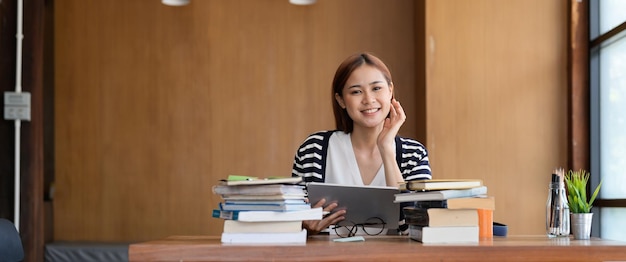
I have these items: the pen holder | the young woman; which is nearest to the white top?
the young woman

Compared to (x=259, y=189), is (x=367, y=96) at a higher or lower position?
higher

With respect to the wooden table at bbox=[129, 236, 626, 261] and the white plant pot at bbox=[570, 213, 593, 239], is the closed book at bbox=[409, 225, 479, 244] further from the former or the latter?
the white plant pot at bbox=[570, 213, 593, 239]

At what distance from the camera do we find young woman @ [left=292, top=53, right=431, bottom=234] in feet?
8.95

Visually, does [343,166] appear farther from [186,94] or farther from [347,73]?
[186,94]

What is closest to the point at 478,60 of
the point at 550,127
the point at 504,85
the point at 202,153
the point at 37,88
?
the point at 504,85

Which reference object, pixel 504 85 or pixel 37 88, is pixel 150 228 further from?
pixel 504 85

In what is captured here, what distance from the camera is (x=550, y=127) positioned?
14.1ft

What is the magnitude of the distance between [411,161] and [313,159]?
1.18 ft

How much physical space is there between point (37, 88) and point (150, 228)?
1.11 m

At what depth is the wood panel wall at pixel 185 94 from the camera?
4.79m

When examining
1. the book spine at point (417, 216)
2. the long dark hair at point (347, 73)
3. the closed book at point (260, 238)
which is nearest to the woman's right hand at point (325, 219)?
the book spine at point (417, 216)

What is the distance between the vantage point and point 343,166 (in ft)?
9.13

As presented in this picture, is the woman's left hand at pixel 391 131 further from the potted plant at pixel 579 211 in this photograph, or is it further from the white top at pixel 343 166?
the potted plant at pixel 579 211

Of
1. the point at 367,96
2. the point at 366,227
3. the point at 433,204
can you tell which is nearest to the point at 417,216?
the point at 433,204
